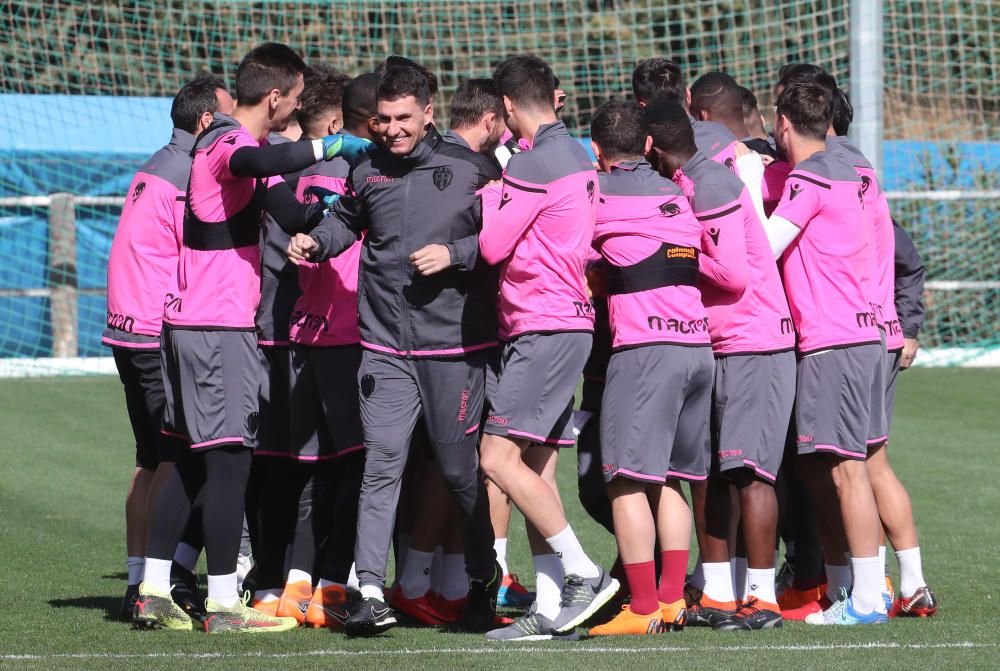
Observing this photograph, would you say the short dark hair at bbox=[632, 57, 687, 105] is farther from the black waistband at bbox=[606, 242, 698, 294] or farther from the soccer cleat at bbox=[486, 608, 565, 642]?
the soccer cleat at bbox=[486, 608, 565, 642]

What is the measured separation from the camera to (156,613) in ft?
18.8

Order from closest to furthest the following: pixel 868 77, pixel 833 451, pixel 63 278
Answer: pixel 833 451, pixel 868 77, pixel 63 278

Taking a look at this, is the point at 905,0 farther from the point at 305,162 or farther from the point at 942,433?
the point at 305,162

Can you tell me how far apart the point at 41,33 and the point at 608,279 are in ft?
43.9

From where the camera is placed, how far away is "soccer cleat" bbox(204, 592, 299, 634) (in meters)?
5.72

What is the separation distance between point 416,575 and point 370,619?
78 centimetres

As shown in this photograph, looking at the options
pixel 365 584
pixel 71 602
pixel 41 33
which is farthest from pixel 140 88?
pixel 365 584

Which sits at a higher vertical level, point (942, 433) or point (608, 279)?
point (608, 279)

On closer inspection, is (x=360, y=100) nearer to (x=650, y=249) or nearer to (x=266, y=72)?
(x=266, y=72)

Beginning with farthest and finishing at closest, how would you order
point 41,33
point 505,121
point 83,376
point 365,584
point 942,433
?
point 41,33 → point 83,376 → point 942,433 → point 505,121 → point 365,584

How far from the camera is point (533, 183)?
5582 millimetres

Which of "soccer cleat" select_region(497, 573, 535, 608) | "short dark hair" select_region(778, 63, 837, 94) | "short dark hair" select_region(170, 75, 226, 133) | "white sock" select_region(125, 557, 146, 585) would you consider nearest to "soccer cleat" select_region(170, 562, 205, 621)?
"white sock" select_region(125, 557, 146, 585)

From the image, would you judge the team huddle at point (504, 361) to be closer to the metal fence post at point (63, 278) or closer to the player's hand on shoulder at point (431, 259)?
the player's hand on shoulder at point (431, 259)

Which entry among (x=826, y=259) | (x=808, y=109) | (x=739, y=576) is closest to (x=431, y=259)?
(x=826, y=259)
